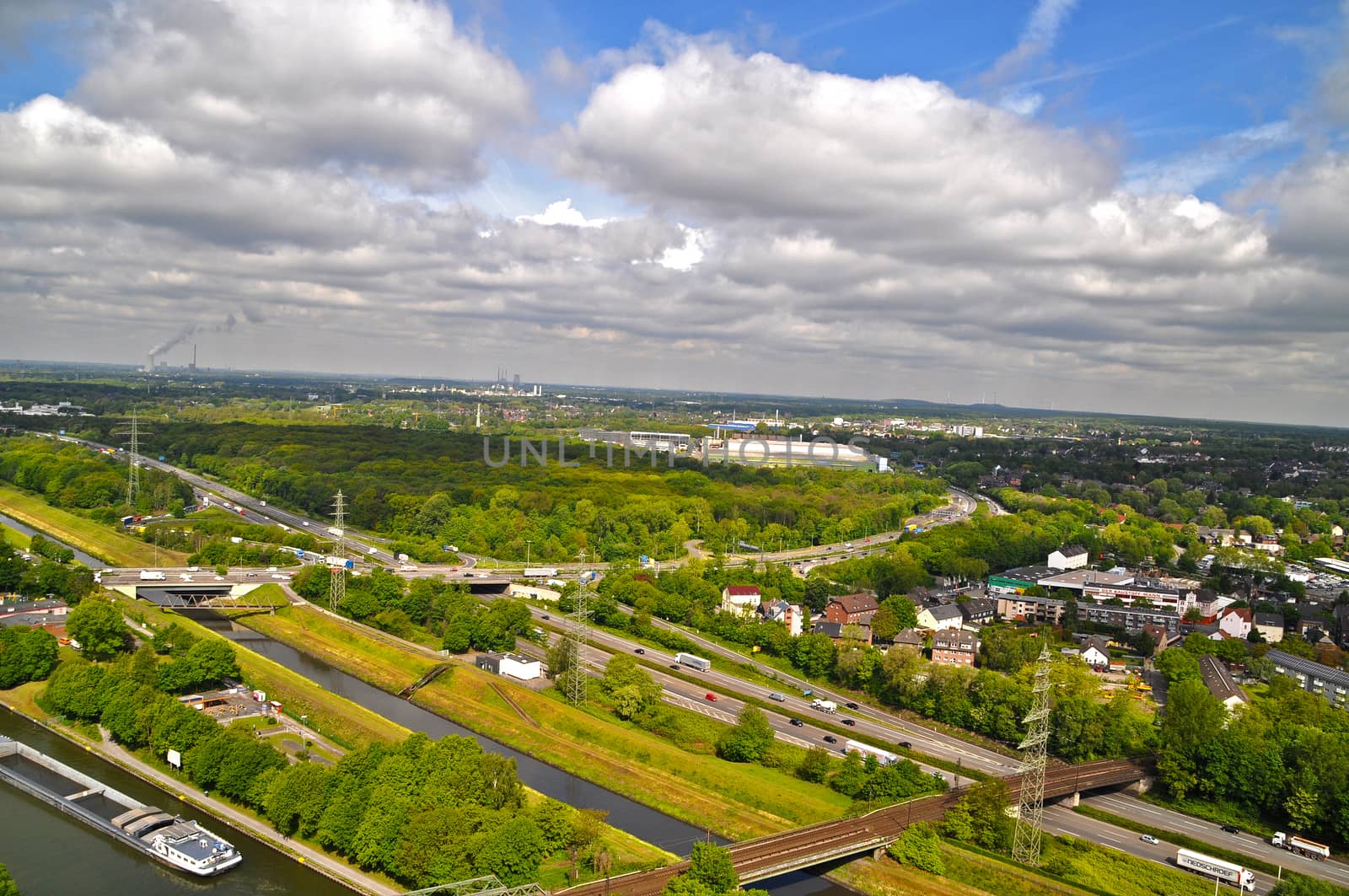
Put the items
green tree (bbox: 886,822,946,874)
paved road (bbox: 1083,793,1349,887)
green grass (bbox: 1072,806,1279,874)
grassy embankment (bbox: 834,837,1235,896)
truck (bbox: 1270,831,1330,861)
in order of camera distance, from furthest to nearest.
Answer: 1. truck (bbox: 1270,831,1330,861)
2. green grass (bbox: 1072,806,1279,874)
3. paved road (bbox: 1083,793,1349,887)
4. green tree (bbox: 886,822,946,874)
5. grassy embankment (bbox: 834,837,1235,896)

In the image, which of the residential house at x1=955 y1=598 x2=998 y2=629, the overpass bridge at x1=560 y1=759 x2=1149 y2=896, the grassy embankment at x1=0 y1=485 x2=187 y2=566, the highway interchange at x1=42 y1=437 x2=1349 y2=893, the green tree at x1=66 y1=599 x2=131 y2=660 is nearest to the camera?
the overpass bridge at x1=560 y1=759 x2=1149 y2=896

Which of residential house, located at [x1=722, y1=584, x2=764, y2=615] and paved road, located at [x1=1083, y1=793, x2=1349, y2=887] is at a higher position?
residential house, located at [x1=722, y1=584, x2=764, y2=615]

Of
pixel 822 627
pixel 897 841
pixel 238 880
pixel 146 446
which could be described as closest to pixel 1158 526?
pixel 822 627

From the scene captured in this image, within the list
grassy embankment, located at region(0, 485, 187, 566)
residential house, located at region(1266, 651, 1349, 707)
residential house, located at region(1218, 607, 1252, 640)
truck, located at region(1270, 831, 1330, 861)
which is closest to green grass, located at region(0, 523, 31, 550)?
grassy embankment, located at region(0, 485, 187, 566)

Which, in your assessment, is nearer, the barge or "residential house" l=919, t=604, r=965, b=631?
the barge

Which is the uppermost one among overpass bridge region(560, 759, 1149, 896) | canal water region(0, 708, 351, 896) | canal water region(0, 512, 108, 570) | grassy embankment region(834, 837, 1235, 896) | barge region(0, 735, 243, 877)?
overpass bridge region(560, 759, 1149, 896)

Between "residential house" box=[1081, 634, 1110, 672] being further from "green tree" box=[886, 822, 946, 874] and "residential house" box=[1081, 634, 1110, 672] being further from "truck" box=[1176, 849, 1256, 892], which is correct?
"green tree" box=[886, 822, 946, 874]

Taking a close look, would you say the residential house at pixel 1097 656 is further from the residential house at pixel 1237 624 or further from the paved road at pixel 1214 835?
the paved road at pixel 1214 835
